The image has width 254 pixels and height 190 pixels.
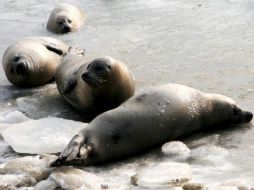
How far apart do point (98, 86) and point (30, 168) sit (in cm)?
107

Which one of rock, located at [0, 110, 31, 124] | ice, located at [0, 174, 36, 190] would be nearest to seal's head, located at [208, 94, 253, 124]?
rock, located at [0, 110, 31, 124]

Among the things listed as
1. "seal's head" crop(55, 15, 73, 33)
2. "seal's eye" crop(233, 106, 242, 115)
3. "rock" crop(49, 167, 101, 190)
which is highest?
"seal's eye" crop(233, 106, 242, 115)

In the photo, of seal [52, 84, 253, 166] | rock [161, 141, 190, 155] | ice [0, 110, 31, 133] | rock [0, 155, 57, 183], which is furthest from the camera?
ice [0, 110, 31, 133]

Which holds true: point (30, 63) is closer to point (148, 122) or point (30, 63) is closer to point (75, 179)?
point (148, 122)

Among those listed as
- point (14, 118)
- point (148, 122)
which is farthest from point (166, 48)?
point (148, 122)

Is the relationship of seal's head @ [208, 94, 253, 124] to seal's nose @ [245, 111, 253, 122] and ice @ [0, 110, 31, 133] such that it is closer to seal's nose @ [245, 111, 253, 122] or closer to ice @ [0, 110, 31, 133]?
seal's nose @ [245, 111, 253, 122]

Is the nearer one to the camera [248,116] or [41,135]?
[41,135]

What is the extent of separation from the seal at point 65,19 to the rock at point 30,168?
4778mm

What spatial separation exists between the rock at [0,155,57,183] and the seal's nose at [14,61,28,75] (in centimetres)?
208

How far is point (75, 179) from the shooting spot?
12.2ft

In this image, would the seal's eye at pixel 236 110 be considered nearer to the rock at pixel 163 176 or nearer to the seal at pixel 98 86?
the seal at pixel 98 86

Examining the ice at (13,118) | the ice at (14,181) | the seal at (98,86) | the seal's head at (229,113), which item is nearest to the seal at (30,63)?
the seal at (98,86)

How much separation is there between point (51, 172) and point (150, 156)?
0.74 metres

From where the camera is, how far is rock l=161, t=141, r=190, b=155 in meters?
4.27
